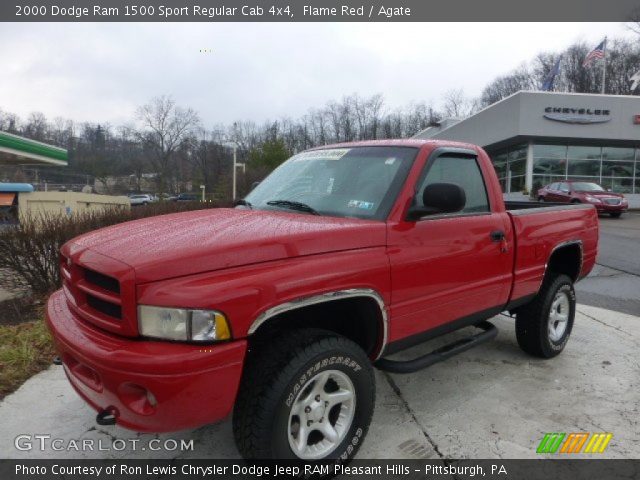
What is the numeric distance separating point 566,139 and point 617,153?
3.95 m

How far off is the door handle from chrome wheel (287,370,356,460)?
1.62 m

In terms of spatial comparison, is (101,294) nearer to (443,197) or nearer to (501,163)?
(443,197)

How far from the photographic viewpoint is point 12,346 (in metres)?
4.30

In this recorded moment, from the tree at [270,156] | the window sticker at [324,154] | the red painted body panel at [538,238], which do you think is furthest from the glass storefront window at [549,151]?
the window sticker at [324,154]

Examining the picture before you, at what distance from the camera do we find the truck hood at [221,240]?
6.90 ft

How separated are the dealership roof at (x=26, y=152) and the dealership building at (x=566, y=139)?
26.1 metres

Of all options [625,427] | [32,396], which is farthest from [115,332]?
[625,427]

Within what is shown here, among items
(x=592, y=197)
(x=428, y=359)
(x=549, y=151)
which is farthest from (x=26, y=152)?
(x=549, y=151)

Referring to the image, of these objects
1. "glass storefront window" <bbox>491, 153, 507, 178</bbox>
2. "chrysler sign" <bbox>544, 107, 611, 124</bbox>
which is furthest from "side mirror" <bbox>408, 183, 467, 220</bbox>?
"glass storefront window" <bbox>491, 153, 507, 178</bbox>

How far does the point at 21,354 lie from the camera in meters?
4.05

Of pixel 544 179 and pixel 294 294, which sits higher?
pixel 544 179

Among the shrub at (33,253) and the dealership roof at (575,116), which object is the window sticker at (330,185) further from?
the dealership roof at (575,116)

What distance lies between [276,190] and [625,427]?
9.61ft

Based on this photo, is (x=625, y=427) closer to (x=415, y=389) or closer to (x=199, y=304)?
(x=415, y=389)
